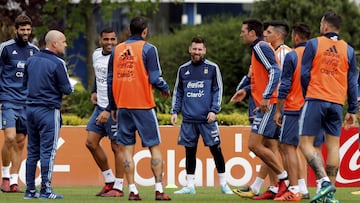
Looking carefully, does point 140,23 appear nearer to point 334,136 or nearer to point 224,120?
point 334,136

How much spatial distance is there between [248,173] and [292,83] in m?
5.25

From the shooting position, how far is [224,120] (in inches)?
869

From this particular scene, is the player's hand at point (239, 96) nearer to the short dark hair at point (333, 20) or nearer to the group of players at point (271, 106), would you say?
the group of players at point (271, 106)

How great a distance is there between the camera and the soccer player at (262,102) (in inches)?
601

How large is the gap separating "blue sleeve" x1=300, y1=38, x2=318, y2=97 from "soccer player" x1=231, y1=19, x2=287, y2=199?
1.03 metres

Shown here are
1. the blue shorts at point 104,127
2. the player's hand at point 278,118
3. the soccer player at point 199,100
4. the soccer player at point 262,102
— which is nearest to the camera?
the player's hand at point 278,118

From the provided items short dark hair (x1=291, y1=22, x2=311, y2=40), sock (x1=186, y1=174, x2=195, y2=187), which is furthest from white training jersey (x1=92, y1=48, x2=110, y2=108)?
short dark hair (x1=291, y1=22, x2=311, y2=40)

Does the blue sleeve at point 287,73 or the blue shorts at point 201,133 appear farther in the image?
the blue shorts at point 201,133

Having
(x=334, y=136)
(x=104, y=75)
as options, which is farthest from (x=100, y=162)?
(x=334, y=136)

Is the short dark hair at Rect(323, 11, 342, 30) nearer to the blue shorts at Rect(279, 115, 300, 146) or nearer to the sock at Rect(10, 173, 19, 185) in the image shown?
the blue shorts at Rect(279, 115, 300, 146)

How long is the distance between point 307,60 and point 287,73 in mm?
773

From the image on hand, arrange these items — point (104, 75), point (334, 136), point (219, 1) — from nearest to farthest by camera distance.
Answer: point (334, 136) → point (104, 75) → point (219, 1)

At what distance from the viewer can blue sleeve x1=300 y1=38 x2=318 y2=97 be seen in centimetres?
1400

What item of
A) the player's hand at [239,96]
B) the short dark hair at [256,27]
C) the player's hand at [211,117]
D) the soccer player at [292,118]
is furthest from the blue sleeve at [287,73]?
the player's hand at [211,117]
